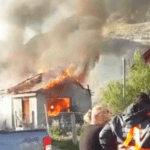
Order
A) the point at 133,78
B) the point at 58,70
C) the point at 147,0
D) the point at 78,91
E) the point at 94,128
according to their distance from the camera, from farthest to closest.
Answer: the point at 147,0, the point at 58,70, the point at 78,91, the point at 133,78, the point at 94,128

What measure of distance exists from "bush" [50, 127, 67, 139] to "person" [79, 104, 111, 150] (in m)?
15.2

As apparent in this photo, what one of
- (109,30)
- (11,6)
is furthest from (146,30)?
(11,6)

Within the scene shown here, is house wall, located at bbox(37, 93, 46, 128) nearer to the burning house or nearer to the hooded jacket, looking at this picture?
the burning house

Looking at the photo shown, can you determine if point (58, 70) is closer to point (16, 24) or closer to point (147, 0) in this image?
point (16, 24)

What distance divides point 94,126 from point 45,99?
24598mm

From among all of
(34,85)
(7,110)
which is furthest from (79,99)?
(7,110)

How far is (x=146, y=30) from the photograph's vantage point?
4038 centimetres

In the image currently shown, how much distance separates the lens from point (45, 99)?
28016 mm

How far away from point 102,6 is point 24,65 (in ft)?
33.0

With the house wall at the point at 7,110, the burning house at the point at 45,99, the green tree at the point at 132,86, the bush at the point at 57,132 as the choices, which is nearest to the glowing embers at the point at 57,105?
the burning house at the point at 45,99

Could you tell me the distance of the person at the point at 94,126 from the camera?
3.50 m

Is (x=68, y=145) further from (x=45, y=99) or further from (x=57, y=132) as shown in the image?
(x=45, y=99)

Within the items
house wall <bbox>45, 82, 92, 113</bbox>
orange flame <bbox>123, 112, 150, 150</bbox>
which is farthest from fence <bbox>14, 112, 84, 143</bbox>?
orange flame <bbox>123, 112, 150, 150</bbox>

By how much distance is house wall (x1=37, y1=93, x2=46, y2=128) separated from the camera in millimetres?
25366
